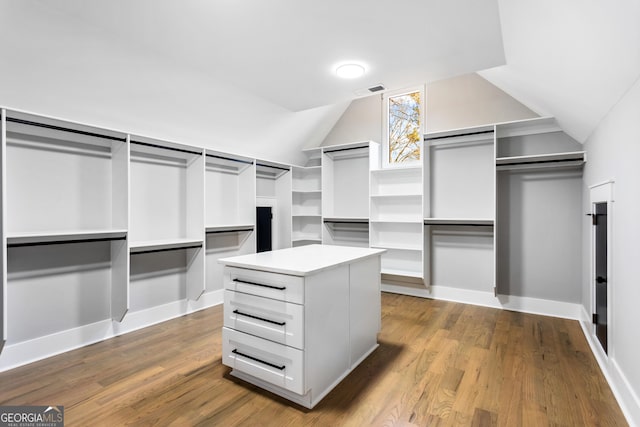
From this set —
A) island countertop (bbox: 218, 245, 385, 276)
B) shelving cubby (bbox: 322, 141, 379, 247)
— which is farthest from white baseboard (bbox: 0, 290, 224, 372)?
shelving cubby (bbox: 322, 141, 379, 247)

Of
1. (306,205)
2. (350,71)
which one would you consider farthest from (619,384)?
(306,205)

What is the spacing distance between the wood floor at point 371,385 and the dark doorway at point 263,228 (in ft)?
5.45

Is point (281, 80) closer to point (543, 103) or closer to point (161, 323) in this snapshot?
point (543, 103)

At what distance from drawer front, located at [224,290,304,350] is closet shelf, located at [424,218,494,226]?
2.76 meters

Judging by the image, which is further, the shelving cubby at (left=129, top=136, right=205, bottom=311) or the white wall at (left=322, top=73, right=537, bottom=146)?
the white wall at (left=322, top=73, right=537, bottom=146)

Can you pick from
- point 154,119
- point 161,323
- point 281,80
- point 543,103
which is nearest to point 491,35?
point 543,103

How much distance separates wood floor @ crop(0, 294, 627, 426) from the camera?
1.94m

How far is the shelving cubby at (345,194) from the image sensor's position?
5.02 meters

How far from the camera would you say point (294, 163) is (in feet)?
17.6

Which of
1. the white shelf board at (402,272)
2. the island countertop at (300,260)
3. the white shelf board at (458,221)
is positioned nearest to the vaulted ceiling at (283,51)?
the white shelf board at (458,221)

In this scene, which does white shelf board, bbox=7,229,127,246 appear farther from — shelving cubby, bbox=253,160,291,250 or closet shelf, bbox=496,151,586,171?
closet shelf, bbox=496,151,586,171

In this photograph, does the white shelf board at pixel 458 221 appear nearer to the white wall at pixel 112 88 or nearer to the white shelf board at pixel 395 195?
the white shelf board at pixel 395 195

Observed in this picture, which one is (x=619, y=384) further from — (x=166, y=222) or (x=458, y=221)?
(x=166, y=222)

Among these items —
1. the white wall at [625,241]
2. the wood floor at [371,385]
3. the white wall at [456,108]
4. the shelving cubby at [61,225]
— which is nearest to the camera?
the white wall at [625,241]
